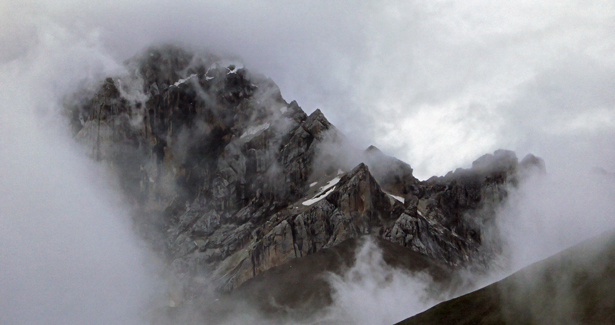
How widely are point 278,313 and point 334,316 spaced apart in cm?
1881

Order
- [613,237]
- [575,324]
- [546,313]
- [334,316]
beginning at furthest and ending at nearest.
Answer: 1. [334,316]
2. [613,237]
3. [546,313]
4. [575,324]

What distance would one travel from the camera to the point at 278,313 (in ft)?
655

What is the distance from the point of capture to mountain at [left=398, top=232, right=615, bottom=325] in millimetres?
101562

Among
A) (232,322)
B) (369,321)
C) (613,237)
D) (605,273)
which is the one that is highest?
(232,322)

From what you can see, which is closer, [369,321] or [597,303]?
[597,303]

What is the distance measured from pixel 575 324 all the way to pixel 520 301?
1550 centimetres

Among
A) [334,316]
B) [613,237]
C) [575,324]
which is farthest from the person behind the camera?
[334,316]

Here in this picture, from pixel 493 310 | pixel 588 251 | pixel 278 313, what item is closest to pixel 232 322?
pixel 278 313

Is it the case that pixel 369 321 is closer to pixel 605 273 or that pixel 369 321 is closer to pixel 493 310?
pixel 493 310

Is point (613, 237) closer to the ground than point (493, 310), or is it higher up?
higher up

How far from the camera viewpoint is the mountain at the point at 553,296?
3999 inches

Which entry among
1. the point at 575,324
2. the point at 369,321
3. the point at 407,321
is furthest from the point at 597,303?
the point at 369,321

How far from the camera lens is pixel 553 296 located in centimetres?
11012

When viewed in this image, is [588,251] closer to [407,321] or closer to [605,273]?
[605,273]
